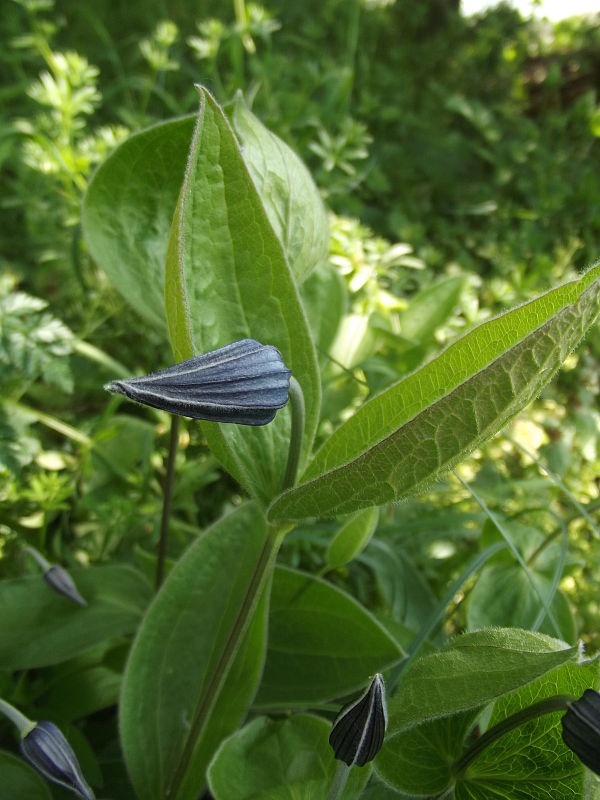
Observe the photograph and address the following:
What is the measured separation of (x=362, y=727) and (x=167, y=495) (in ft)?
1.59

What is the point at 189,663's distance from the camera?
935 millimetres

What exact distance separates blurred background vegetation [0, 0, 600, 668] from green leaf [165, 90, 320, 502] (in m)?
0.35

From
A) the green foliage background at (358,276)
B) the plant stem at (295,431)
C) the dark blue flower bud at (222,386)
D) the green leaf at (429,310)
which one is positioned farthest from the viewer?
the green leaf at (429,310)

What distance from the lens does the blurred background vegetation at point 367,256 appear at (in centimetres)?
114

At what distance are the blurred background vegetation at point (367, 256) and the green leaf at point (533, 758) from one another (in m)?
0.22

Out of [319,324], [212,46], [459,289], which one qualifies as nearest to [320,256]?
[319,324]

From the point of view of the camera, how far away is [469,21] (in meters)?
2.68

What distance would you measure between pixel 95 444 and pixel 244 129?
2.20 feet

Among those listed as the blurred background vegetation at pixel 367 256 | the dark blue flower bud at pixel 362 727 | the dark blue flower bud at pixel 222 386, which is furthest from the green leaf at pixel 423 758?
the dark blue flower bud at pixel 222 386

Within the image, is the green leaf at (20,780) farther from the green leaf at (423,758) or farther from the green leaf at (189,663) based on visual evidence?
the green leaf at (423,758)

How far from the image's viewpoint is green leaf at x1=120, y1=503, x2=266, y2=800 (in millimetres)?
844

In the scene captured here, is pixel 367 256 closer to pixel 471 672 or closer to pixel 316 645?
pixel 316 645

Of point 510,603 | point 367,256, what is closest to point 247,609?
point 510,603

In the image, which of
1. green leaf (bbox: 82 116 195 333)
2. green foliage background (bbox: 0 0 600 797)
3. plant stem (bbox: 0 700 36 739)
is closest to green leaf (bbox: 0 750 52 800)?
green foliage background (bbox: 0 0 600 797)
